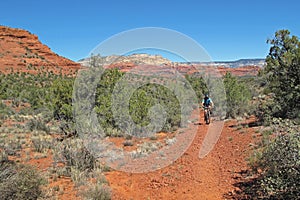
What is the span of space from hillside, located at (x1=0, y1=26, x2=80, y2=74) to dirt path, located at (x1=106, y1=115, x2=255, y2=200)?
157 ft

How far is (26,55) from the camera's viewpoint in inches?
2408

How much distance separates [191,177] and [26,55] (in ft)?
207

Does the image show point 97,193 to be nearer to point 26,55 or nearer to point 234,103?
point 234,103

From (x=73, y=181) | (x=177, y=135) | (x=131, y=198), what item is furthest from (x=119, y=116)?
(x=131, y=198)

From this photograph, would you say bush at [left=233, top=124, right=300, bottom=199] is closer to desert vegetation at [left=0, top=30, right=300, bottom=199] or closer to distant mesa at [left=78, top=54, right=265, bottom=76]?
desert vegetation at [left=0, top=30, right=300, bottom=199]

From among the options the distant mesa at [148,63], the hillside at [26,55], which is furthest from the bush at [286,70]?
the hillside at [26,55]

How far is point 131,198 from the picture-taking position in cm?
609

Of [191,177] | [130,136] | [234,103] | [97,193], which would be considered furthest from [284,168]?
[234,103]

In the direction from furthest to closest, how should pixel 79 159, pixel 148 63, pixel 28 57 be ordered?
pixel 28 57 → pixel 148 63 → pixel 79 159

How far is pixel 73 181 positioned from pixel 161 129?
8.95m

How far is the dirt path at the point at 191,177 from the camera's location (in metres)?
6.23

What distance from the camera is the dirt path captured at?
20.4 feet

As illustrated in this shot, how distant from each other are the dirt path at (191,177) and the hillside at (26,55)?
48.0 m

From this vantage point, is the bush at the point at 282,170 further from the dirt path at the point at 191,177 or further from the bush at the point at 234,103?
the bush at the point at 234,103
